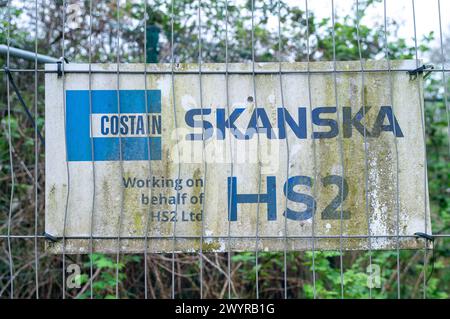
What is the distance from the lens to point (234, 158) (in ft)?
9.68

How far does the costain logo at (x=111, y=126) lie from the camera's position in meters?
2.96

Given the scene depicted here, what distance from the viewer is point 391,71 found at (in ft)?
9.86

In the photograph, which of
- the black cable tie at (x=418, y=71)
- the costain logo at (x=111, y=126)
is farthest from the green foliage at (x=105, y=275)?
the black cable tie at (x=418, y=71)

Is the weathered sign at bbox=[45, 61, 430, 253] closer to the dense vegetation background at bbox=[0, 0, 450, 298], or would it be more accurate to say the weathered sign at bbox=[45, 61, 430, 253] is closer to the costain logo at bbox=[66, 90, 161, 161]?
the costain logo at bbox=[66, 90, 161, 161]

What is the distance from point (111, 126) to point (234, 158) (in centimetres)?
61

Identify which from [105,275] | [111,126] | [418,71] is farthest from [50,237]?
[105,275]

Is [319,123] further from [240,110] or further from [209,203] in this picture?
[209,203]

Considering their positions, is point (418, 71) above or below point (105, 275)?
above

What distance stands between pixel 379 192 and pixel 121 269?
333cm

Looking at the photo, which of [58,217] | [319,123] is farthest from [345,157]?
[58,217]

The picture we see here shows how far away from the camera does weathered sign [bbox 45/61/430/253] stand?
2914mm

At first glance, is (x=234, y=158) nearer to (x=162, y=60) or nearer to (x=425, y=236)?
(x=425, y=236)

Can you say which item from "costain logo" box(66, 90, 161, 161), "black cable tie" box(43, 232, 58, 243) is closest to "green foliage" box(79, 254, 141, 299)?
"black cable tie" box(43, 232, 58, 243)

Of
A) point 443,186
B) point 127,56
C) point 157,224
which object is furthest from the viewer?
point 443,186
